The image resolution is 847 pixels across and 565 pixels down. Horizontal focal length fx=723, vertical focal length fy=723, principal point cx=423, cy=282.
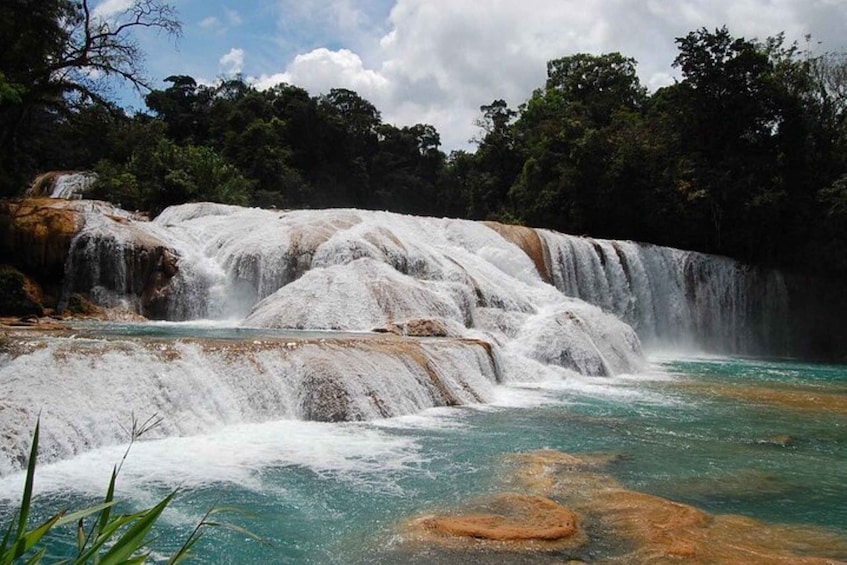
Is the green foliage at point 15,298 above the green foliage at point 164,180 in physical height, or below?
below

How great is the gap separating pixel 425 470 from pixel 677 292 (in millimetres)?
19247

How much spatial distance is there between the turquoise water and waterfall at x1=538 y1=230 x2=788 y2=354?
11131 mm

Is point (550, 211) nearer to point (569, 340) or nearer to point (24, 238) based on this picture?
point (569, 340)

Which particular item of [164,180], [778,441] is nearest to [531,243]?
[164,180]

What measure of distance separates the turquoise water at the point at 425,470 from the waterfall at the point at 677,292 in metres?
11.1

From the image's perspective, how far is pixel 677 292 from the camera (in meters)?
23.8

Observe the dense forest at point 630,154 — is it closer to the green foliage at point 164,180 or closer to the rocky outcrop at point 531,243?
the green foliage at point 164,180

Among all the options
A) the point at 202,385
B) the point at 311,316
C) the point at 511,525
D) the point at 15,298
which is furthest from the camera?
the point at 15,298

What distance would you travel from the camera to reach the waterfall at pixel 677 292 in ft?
71.1

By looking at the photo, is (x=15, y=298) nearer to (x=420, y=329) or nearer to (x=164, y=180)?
(x=420, y=329)

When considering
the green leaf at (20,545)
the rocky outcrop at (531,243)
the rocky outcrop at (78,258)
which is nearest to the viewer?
the green leaf at (20,545)

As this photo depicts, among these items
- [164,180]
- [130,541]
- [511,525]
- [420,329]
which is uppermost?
[164,180]

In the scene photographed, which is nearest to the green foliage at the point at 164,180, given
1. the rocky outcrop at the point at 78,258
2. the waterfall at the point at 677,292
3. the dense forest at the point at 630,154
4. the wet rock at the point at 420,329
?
the dense forest at the point at 630,154

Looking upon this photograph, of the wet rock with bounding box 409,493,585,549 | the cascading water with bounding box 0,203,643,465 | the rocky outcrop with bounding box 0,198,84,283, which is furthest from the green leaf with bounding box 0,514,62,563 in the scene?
the rocky outcrop with bounding box 0,198,84,283
